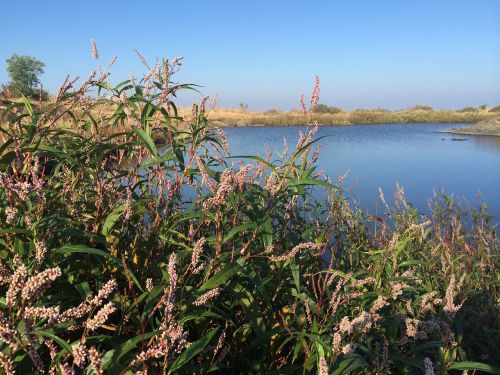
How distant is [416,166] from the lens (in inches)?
613

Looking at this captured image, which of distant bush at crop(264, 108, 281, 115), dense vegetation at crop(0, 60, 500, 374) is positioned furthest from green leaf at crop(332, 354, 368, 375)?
distant bush at crop(264, 108, 281, 115)

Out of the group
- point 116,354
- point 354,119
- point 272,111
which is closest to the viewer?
point 116,354

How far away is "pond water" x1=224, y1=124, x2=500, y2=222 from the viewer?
10600 mm

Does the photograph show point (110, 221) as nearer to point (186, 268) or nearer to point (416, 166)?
point (186, 268)

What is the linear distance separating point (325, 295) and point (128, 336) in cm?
104

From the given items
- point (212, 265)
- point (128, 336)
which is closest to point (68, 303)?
point (128, 336)

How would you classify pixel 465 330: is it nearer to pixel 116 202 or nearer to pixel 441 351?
pixel 441 351

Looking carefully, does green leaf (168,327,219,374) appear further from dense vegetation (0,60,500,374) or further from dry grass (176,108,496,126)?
dry grass (176,108,496,126)

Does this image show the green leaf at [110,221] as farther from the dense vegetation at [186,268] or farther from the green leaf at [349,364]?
the green leaf at [349,364]

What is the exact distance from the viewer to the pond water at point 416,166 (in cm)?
1060

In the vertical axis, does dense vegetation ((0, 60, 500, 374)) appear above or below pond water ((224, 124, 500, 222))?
above

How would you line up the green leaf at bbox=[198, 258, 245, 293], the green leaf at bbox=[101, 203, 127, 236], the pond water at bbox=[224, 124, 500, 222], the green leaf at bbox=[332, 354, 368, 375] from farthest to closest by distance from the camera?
the pond water at bbox=[224, 124, 500, 222]
the green leaf at bbox=[101, 203, 127, 236]
the green leaf at bbox=[198, 258, 245, 293]
the green leaf at bbox=[332, 354, 368, 375]

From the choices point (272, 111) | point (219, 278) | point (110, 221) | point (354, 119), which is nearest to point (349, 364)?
point (219, 278)

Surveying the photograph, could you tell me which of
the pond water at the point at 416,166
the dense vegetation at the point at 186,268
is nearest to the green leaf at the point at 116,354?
the dense vegetation at the point at 186,268
